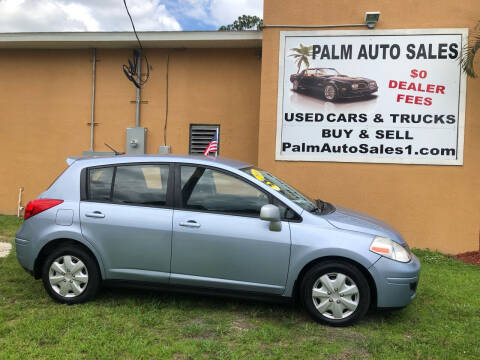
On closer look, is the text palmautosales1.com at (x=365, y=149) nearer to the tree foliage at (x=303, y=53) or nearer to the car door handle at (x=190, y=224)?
the tree foliage at (x=303, y=53)

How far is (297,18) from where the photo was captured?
7.52 meters

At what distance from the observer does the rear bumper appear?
4402 mm

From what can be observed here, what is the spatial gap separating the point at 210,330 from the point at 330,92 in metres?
4.95

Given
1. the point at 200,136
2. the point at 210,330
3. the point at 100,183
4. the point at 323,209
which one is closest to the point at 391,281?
the point at 323,209

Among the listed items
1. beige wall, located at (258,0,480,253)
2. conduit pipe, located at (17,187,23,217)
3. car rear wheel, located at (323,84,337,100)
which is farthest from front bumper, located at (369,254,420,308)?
conduit pipe, located at (17,187,23,217)

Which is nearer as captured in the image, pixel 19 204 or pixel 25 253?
pixel 25 253

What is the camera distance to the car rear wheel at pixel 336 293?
12.9 feet

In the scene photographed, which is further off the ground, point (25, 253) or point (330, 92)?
point (330, 92)

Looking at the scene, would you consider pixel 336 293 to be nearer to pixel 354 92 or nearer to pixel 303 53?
pixel 354 92

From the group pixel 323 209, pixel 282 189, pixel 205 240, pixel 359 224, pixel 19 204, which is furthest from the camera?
pixel 19 204

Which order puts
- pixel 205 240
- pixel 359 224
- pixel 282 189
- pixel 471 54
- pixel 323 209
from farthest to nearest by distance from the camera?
pixel 471 54, pixel 323 209, pixel 282 189, pixel 359 224, pixel 205 240

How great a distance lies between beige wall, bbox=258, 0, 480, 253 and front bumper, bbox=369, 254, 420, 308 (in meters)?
3.65

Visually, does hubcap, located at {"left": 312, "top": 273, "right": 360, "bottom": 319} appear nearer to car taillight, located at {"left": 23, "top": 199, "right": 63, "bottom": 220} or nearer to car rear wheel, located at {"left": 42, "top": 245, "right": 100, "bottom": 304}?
car rear wheel, located at {"left": 42, "top": 245, "right": 100, "bottom": 304}

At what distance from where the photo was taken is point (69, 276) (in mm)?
4328
